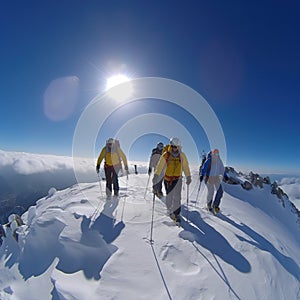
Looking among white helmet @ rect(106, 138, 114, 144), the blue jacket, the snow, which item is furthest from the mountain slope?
white helmet @ rect(106, 138, 114, 144)

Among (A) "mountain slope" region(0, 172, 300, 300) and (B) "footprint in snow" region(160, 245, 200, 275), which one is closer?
(A) "mountain slope" region(0, 172, 300, 300)

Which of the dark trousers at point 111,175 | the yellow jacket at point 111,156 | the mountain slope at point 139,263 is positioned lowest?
the mountain slope at point 139,263

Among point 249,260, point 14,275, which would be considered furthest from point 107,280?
point 249,260

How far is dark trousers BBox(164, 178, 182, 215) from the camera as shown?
306 inches

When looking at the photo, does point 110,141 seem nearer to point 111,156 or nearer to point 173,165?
point 111,156

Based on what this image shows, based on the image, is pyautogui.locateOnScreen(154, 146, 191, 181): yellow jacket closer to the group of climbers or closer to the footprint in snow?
the group of climbers

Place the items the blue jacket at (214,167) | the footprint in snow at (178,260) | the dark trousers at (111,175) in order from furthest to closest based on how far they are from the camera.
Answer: the dark trousers at (111,175)
the blue jacket at (214,167)
the footprint in snow at (178,260)

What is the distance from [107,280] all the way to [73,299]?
756 mm

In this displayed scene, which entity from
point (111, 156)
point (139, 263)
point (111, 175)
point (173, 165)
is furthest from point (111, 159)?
point (139, 263)

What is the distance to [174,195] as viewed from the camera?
784 centimetres

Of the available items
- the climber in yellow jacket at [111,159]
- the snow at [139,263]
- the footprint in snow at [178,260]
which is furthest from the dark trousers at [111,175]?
the footprint in snow at [178,260]

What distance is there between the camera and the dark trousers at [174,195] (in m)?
7.77

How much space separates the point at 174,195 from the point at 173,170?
3.25 feet

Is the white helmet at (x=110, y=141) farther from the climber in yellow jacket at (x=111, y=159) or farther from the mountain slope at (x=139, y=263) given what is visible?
the mountain slope at (x=139, y=263)
